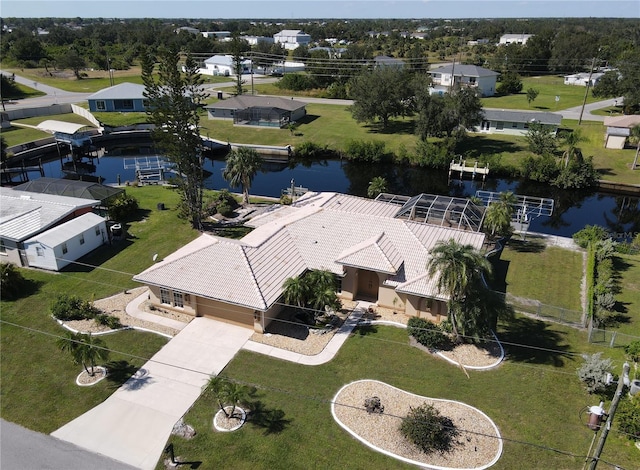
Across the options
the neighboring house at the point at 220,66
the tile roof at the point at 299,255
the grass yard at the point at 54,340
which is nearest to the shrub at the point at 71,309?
the grass yard at the point at 54,340

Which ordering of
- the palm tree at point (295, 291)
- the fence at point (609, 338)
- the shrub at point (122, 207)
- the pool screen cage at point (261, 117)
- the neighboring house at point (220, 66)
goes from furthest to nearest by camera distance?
1. the neighboring house at point (220, 66)
2. the pool screen cage at point (261, 117)
3. the shrub at point (122, 207)
4. the palm tree at point (295, 291)
5. the fence at point (609, 338)

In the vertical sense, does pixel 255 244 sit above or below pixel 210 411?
above

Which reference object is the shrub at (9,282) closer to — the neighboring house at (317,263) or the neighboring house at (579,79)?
the neighboring house at (317,263)

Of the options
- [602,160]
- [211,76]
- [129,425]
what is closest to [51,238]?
[129,425]

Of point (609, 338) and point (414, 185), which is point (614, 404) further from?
point (414, 185)

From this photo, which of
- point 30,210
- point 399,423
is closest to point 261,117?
point 30,210

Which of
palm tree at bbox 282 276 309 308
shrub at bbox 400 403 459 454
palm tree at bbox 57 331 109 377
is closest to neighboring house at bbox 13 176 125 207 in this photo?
palm tree at bbox 57 331 109 377

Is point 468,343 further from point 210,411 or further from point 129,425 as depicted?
point 129,425

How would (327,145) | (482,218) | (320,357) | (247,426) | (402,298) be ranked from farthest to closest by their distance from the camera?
(327,145), (482,218), (402,298), (320,357), (247,426)
